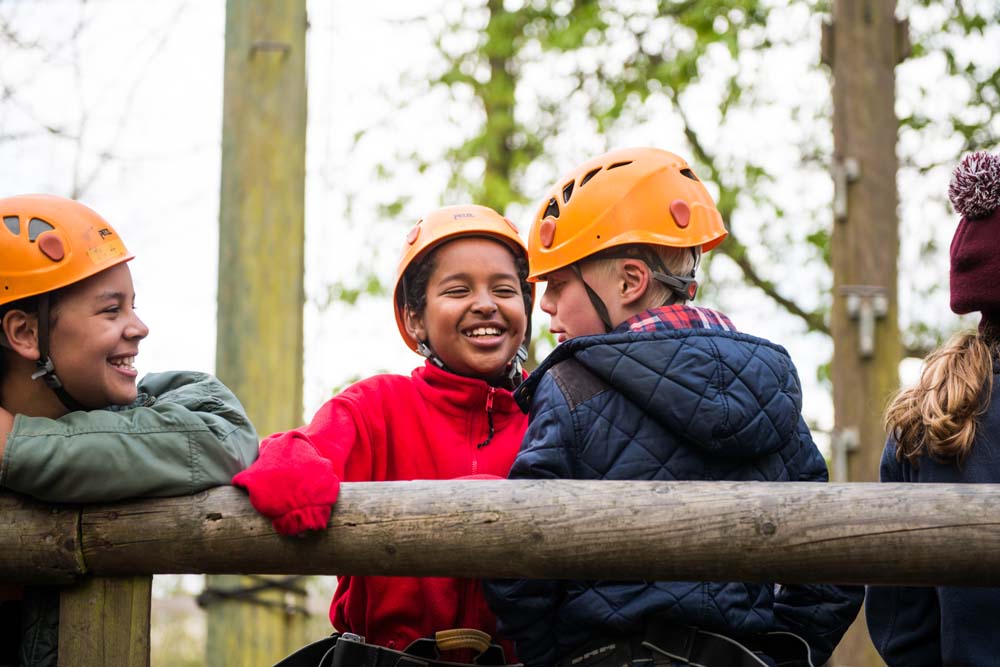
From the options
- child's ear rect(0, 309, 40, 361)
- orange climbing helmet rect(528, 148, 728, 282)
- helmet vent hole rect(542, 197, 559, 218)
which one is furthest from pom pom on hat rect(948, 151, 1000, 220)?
child's ear rect(0, 309, 40, 361)

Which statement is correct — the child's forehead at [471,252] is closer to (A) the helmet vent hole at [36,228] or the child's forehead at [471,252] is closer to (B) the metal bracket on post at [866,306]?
(A) the helmet vent hole at [36,228]

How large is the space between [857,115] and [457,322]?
552cm

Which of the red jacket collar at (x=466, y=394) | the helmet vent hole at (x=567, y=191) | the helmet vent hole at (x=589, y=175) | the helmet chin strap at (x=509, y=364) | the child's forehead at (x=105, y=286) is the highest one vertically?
the helmet vent hole at (x=589, y=175)

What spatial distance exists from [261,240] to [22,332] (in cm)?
187

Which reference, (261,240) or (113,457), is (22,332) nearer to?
(113,457)

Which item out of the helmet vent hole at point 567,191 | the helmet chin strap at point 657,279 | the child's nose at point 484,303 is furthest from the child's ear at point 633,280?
the child's nose at point 484,303

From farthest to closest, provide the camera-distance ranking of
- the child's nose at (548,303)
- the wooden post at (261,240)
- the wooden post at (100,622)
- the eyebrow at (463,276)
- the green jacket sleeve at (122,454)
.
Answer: the wooden post at (261,240), the eyebrow at (463,276), the child's nose at (548,303), the wooden post at (100,622), the green jacket sleeve at (122,454)

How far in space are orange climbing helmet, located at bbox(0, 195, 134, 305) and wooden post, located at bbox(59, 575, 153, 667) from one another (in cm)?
71

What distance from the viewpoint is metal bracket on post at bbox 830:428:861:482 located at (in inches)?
308

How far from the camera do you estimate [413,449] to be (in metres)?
3.16

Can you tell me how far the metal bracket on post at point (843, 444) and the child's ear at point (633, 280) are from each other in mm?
5203

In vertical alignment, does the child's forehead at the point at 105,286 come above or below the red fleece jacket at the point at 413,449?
above

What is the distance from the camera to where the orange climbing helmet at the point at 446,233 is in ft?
11.1

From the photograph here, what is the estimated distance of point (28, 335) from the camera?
281 cm
